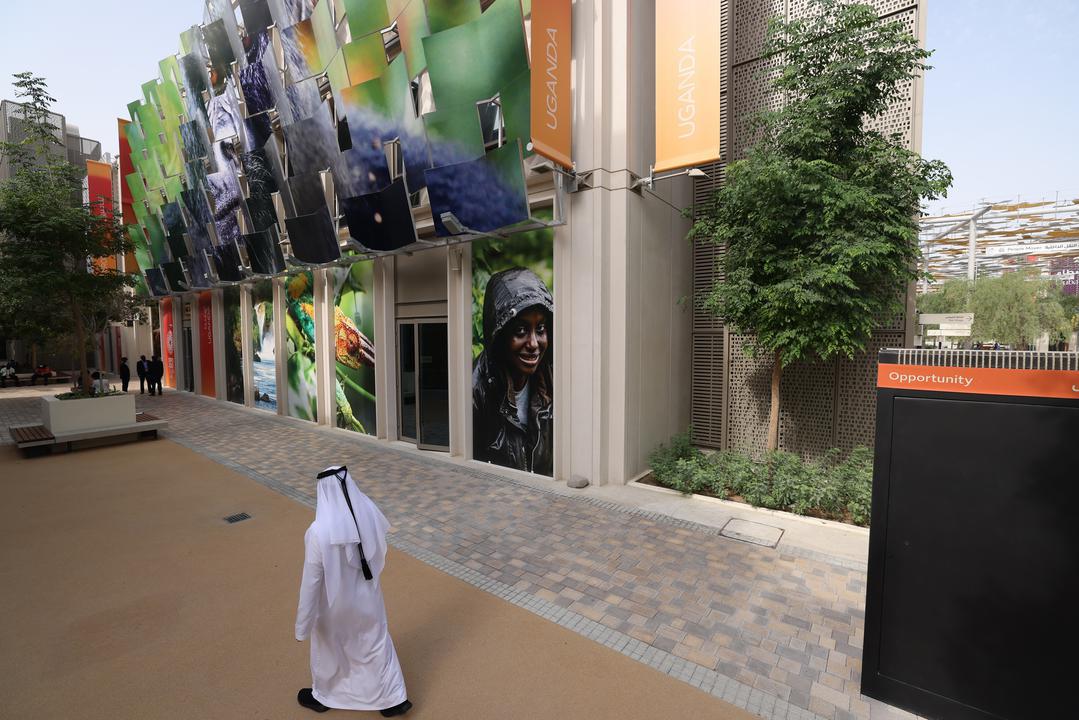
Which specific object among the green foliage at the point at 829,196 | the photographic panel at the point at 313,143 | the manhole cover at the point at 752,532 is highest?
the photographic panel at the point at 313,143

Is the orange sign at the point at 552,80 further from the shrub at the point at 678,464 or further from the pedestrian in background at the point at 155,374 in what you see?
the pedestrian in background at the point at 155,374

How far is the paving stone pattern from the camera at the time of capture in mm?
3795

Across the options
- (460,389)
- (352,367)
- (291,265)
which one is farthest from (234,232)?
(460,389)

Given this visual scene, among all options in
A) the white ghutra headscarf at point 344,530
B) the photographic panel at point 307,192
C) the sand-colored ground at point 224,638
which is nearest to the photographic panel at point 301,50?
the photographic panel at point 307,192

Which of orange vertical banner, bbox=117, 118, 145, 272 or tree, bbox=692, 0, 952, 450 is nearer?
tree, bbox=692, 0, 952, 450

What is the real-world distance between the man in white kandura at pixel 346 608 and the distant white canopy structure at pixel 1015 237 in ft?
142

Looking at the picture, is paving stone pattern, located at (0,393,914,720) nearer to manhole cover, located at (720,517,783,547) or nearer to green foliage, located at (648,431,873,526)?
manhole cover, located at (720,517,783,547)

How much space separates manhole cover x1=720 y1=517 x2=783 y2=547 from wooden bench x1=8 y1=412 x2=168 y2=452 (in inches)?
538

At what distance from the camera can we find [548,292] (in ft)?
28.6

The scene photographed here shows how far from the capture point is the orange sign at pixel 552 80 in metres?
7.27

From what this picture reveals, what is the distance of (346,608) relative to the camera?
130 inches

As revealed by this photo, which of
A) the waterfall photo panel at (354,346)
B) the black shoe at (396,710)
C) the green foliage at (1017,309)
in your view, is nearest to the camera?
the black shoe at (396,710)

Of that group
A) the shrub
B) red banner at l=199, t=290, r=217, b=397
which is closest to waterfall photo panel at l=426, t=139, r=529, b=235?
the shrub

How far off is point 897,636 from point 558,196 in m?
6.96
